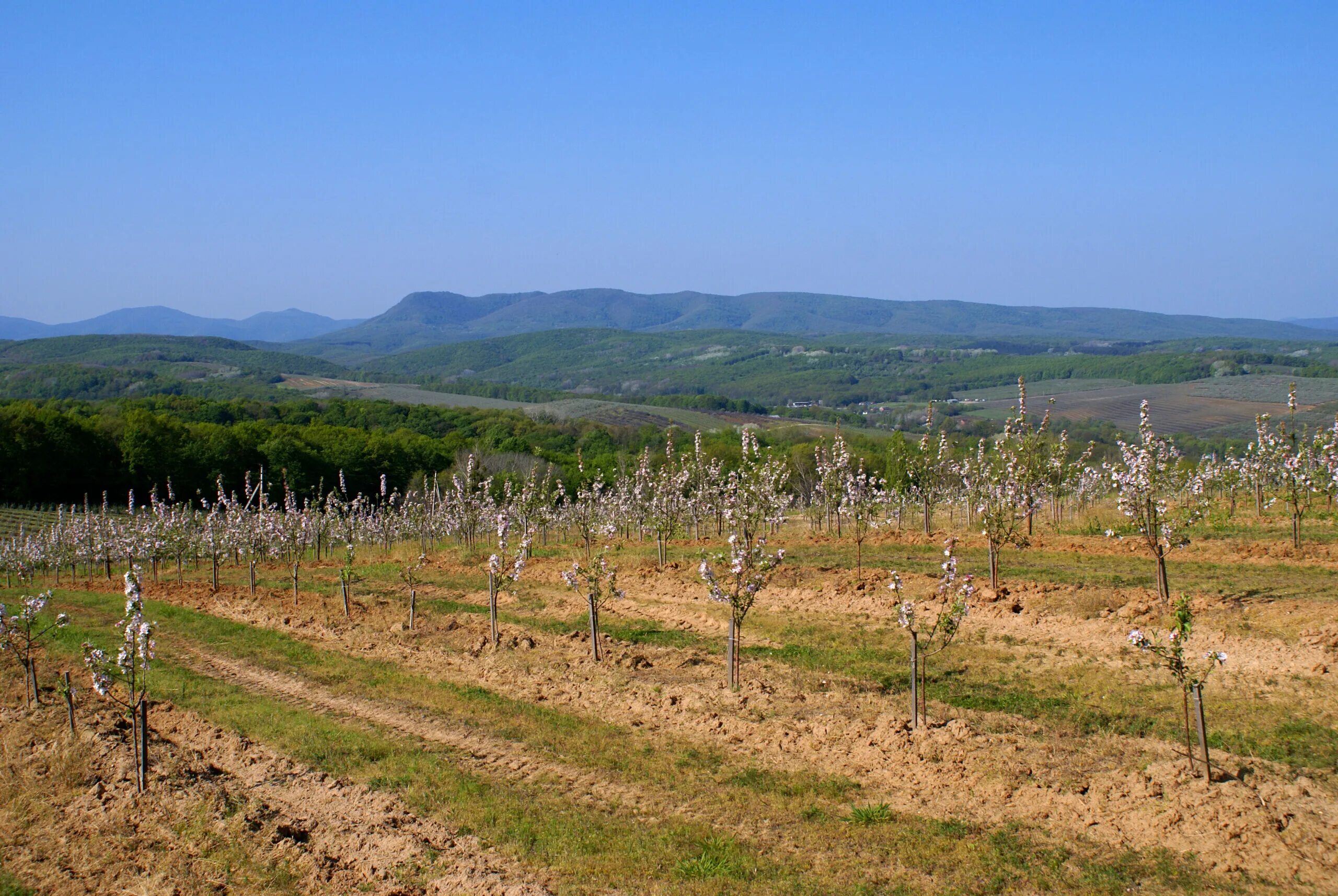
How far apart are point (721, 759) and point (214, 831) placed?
543 cm

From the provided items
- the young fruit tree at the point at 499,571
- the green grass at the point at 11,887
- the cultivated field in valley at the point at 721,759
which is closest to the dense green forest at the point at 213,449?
the young fruit tree at the point at 499,571

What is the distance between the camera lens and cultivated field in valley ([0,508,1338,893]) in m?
8.16

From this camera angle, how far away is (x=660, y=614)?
19.9 m

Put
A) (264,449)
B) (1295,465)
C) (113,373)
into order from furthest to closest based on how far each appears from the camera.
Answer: (113,373), (264,449), (1295,465)

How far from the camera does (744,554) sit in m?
13.2

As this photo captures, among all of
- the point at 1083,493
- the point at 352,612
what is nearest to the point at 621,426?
the point at 1083,493

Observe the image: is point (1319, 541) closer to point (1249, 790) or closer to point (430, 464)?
point (1249, 790)

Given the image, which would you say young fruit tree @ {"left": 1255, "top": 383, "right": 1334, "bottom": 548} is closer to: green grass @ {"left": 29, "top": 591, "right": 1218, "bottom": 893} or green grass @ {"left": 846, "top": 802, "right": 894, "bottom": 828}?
green grass @ {"left": 846, "top": 802, "right": 894, "bottom": 828}

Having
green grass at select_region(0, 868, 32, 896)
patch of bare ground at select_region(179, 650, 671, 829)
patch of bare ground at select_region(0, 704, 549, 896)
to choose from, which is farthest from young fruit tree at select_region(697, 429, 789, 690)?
green grass at select_region(0, 868, 32, 896)

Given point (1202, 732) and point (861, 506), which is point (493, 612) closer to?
point (861, 506)

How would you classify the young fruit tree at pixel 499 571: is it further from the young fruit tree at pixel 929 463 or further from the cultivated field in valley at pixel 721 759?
the young fruit tree at pixel 929 463

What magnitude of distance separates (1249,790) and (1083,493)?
33155 mm

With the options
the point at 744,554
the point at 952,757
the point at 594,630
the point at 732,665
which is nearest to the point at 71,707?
the point at 594,630

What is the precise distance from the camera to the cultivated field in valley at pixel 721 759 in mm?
8164
